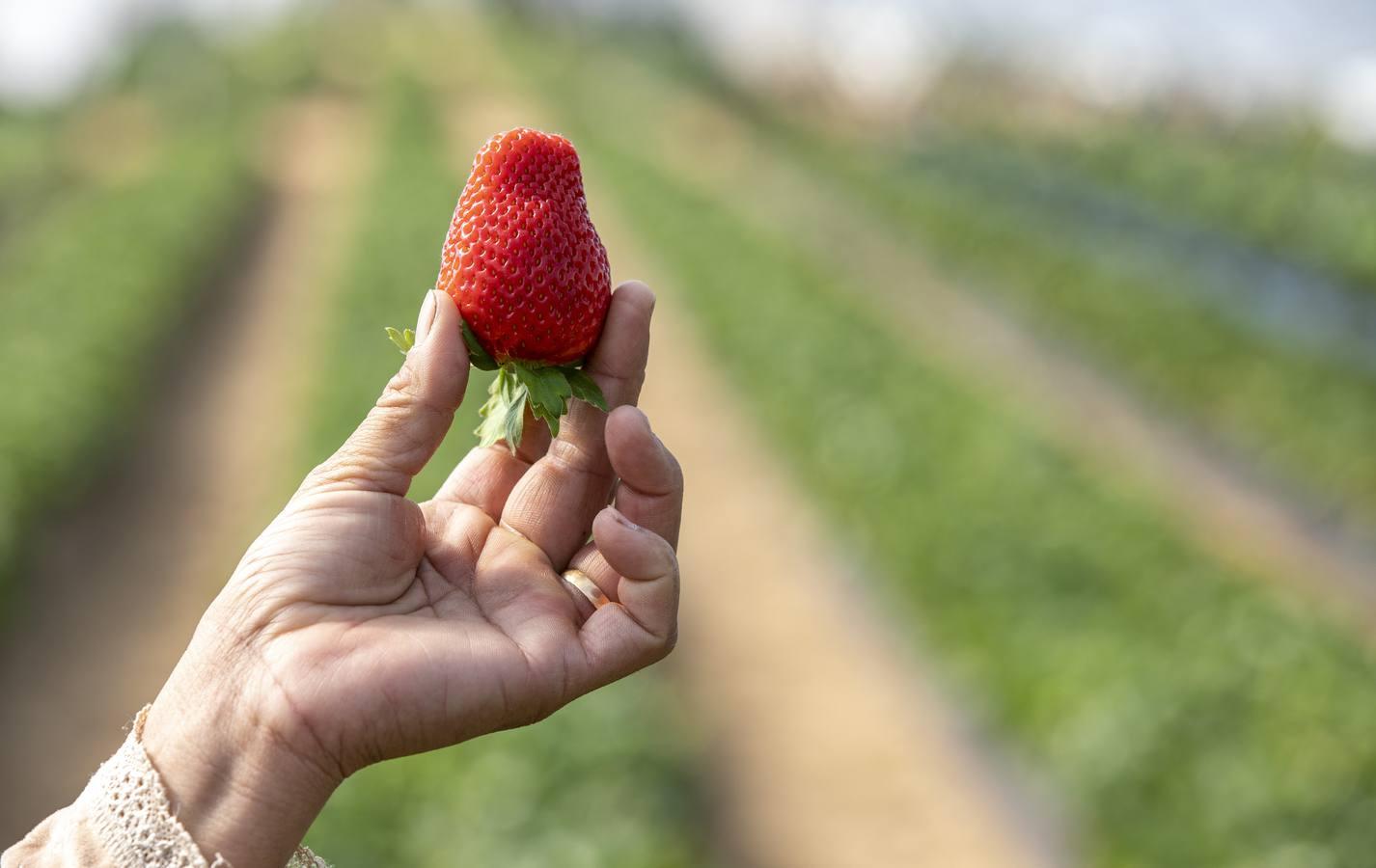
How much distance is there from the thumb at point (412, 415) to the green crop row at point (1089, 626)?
3.66m

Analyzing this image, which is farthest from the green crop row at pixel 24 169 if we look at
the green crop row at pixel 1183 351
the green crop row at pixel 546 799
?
the green crop row at pixel 546 799

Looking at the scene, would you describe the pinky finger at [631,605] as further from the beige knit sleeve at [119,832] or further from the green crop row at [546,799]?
the green crop row at [546,799]

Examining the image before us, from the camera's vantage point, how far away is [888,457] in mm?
8148

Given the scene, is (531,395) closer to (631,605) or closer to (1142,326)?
(631,605)

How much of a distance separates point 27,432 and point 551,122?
2269 centimetres

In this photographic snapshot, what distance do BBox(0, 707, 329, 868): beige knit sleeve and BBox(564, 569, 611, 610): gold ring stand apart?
0.62 metres

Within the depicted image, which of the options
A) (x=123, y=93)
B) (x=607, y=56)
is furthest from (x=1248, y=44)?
(x=123, y=93)

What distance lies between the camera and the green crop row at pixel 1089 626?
14.8ft

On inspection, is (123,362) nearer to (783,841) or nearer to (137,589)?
(137,589)

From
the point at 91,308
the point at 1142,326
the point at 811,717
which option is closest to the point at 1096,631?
the point at 811,717

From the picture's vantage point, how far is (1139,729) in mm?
4898

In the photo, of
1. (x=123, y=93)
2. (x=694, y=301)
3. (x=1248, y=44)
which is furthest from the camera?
(x=123, y=93)

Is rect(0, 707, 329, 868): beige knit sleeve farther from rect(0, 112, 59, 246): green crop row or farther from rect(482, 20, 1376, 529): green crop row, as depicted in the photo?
rect(0, 112, 59, 246): green crop row

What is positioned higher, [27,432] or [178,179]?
[178,179]
